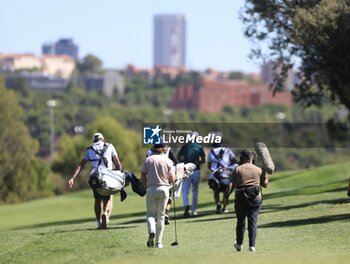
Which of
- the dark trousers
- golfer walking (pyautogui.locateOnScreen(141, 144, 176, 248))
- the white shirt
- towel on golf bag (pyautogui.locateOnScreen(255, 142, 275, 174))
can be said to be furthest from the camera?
the white shirt

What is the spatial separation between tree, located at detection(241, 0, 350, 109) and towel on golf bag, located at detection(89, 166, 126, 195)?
13803 mm

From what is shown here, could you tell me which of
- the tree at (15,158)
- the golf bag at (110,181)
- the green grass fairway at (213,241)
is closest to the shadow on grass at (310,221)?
the green grass fairway at (213,241)

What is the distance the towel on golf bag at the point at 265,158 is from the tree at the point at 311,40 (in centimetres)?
1467

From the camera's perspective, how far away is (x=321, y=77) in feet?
136

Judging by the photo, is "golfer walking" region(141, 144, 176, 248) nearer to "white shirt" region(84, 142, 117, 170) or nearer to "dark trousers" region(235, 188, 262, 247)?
"dark trousers" region(235, 188, 262, 247)

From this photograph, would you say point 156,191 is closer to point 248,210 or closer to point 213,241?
point 248,210

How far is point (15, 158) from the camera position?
69.2 m

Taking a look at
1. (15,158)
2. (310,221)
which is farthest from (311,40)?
(15,158)

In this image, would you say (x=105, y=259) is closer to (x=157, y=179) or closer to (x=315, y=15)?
(x=157, y=179)

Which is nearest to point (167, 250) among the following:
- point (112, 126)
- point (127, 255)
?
point (127, 255)

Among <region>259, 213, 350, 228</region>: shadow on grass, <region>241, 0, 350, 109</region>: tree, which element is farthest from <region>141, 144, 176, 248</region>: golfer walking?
<region>241, 0, 350, 109</region>: tree

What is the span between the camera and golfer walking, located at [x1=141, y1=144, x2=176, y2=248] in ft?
66.8

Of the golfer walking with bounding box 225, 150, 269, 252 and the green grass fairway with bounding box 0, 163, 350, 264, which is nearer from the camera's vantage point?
the green grass fairway with bounding box 0, 163, 350, 264

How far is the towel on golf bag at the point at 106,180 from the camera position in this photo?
23.9 metres
